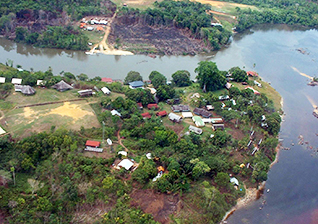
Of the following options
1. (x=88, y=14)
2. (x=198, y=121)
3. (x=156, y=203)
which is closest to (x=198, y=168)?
(x=156, y=203)

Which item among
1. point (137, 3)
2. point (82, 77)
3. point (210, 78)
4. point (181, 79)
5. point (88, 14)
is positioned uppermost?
point (137, 3)

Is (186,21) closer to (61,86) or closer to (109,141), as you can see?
(61,86)

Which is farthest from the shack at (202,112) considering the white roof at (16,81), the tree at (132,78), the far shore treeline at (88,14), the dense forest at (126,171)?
the far shore treeline at (88,14)

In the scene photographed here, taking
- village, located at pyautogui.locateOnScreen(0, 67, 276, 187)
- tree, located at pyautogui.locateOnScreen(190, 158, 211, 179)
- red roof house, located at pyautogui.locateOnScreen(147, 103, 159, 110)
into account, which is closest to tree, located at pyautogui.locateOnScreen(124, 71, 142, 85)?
village, located at pyautogui.locateOnScreen(0, 67, 276, 187)

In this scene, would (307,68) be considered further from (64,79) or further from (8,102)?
(8,102)

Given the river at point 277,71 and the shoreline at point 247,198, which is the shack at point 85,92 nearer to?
the river at point 277,71
